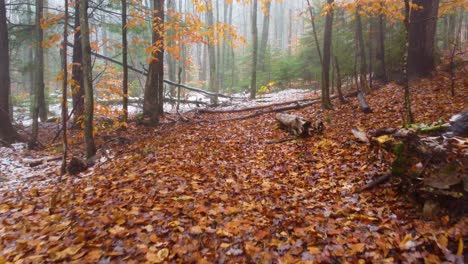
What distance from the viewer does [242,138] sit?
745 centimetres

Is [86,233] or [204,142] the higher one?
[204,142]

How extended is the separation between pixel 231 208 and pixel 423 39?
28.1 feet

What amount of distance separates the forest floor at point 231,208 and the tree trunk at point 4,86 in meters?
2.72

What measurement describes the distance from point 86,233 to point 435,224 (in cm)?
387

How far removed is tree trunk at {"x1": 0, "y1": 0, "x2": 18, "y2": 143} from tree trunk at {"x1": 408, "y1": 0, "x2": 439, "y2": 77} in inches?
513

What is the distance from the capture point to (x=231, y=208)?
379 cm

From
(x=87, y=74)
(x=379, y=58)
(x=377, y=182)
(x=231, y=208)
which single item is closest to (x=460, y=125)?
(x=377, y=182)

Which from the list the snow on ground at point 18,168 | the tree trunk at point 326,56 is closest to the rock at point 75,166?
the snow on ground at point 18,168

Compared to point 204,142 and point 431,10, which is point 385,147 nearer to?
point 204,142

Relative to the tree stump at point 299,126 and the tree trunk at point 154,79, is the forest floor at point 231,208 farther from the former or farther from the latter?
the tree trunk at point 154,79

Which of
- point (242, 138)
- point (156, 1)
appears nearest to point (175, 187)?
point (242, 138)

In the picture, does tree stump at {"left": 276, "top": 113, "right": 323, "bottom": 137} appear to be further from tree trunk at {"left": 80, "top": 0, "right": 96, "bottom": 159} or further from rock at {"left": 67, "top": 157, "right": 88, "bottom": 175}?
rock at {"left": 67, "top": 157, "right": 88, "bottom": 175}

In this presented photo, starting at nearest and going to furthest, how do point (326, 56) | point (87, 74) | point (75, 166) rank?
1. point (75, 166)
2. point (87, 74)
3. point (326, 56)

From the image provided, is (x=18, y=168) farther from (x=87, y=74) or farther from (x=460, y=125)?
(x=460, y=125)
